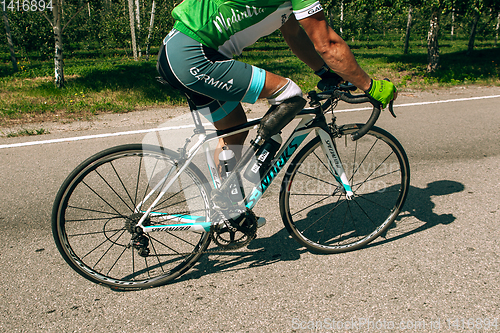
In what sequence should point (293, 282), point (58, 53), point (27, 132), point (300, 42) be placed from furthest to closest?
point (58, 53)
point (27, 132)
point (300, 42)
point (293, 282)

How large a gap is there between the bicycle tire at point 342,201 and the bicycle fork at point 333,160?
5 cm

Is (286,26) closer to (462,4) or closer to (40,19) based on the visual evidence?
(462,4)

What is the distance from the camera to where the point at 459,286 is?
7.95 feet

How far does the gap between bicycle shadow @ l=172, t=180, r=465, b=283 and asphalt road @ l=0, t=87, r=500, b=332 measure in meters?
0.01

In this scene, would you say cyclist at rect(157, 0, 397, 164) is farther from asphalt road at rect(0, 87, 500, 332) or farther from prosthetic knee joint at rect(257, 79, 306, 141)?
asphalt road at rect(0, 87, 500, 332)

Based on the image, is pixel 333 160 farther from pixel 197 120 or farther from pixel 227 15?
pixel 227 15

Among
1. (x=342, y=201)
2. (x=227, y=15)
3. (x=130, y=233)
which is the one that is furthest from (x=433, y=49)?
(x=130, y=233)

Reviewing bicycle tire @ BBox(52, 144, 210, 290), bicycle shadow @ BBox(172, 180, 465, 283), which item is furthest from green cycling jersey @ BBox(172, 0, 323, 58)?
bicycle shadow @ BBox(172, 180, 465, 283)

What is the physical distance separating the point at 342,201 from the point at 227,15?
2058 mm

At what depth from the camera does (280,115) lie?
7.59 feet

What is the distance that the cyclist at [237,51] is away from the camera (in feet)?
6.82

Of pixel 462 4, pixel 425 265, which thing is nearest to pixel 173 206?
pixel 425 265

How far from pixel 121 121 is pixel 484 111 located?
662cm

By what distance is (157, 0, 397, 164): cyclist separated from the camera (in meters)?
2.08
